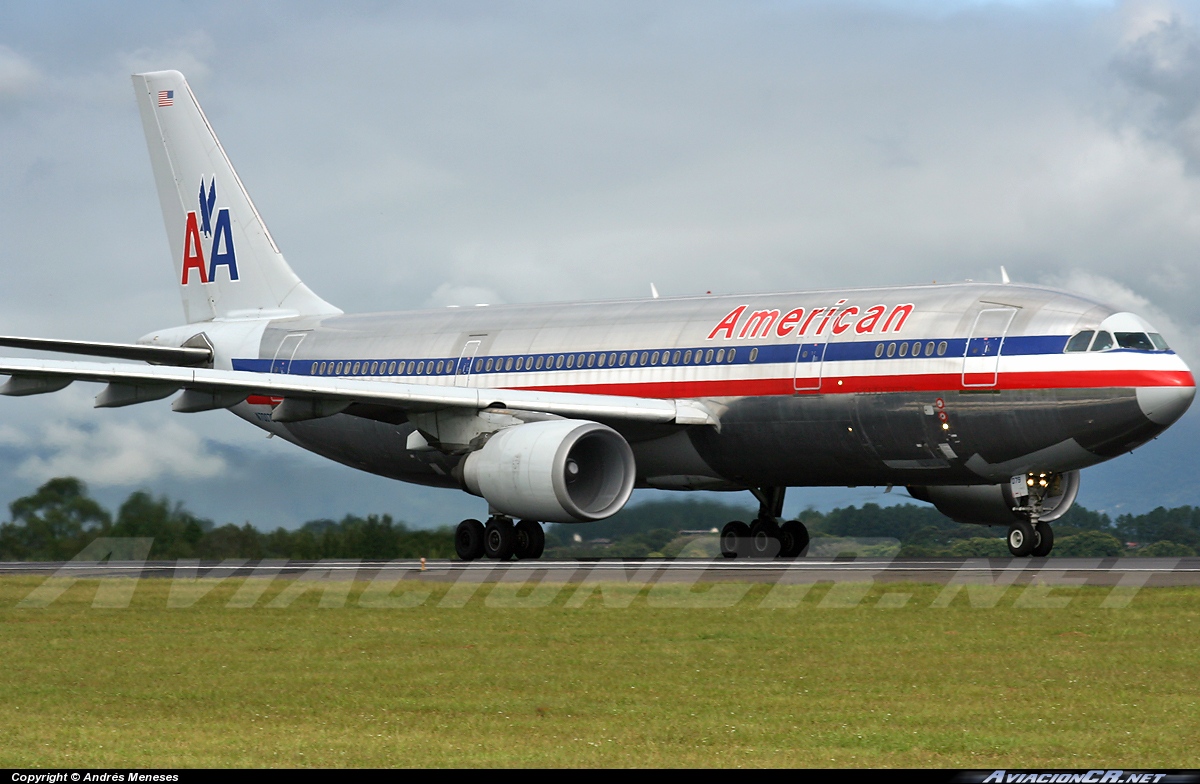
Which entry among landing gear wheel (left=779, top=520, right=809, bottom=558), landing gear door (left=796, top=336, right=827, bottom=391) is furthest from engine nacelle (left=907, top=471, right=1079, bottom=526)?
landing gear door (left=796, top=336, right=827, bottom=391)

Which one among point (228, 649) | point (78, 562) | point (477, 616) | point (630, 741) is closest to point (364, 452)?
point (78, 562)

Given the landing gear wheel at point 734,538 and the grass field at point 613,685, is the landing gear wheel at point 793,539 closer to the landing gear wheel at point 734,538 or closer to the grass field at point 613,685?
the landing gear wheel at point 734,538

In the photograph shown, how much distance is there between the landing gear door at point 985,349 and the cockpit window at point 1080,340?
932 mm

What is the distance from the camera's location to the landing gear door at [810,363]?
958 inches

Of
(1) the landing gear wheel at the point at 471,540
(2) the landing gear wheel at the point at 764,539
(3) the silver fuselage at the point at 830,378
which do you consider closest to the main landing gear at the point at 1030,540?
(3) the silver fuselage at the point at 830,378

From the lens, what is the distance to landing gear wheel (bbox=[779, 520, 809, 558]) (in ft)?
92.4

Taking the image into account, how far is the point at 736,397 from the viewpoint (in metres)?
25.3

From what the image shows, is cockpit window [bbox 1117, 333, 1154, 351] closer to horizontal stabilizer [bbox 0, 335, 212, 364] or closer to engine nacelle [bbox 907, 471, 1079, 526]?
engine nacelle [bbox 907, 471, 1079, 526]

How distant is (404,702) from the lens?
10391mm

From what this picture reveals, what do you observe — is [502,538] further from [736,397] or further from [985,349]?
[985,349]

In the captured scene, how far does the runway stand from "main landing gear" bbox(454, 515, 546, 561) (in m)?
0.64

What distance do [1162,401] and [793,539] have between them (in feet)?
26.4

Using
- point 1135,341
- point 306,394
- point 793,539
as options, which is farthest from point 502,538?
point 1135,341

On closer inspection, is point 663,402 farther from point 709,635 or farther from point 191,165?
point 191,165
